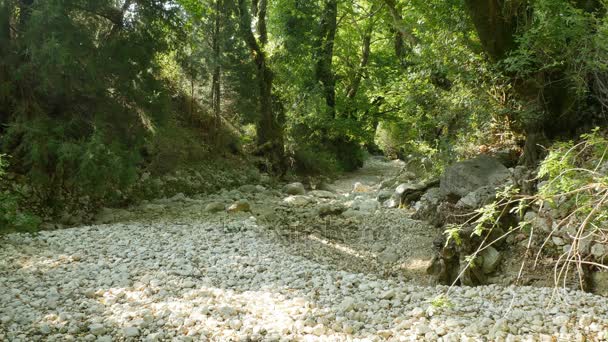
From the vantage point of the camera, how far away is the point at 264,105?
12406mm

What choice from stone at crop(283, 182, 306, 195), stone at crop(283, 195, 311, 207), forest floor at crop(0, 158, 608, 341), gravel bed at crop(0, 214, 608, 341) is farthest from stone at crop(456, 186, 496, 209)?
stone at crop(283, 182, 306, 195)

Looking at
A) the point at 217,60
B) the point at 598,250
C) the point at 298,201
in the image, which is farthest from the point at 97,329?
the point at 217,60

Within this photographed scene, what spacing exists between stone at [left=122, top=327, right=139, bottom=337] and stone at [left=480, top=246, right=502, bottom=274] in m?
4.01

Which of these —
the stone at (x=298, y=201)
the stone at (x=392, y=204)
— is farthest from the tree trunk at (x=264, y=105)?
the stone at (x=392, y=204)

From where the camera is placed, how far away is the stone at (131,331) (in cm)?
380

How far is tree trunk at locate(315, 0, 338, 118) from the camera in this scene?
15.1 metres

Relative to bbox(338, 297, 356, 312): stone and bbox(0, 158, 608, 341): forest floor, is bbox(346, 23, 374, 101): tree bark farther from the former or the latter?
bbox(338, 297, 356, 312): stone

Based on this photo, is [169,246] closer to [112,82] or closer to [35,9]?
[112,82]

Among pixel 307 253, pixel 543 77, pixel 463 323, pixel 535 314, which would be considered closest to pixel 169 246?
pixel 307 253

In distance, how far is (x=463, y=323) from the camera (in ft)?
13.0

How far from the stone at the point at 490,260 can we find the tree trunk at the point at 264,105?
7.37 meters

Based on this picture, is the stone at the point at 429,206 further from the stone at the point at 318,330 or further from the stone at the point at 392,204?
the stone at the point at 318,330

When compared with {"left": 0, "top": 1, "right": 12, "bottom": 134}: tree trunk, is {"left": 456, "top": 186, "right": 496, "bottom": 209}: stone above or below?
below

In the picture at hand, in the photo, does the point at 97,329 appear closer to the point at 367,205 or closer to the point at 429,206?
the point at 429,206
